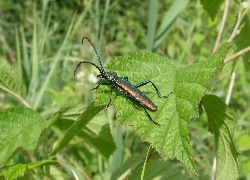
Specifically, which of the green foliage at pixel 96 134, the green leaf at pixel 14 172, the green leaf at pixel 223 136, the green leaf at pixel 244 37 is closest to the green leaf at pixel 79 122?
the green foliage at pixel 96 134

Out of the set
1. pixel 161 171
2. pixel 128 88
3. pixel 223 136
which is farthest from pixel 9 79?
pixel 223 136

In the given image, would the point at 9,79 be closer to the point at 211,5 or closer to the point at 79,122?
the point at 79,122

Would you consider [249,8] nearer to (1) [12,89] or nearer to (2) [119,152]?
(1) [12,89]

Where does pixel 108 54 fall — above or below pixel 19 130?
above

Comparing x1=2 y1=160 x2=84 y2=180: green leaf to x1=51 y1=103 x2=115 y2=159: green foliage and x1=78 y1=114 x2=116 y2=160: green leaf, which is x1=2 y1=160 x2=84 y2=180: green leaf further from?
x1=78 y1=114 x2=116 y2=160: green leaf

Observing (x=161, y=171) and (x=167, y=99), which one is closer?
(x=167, y=99)

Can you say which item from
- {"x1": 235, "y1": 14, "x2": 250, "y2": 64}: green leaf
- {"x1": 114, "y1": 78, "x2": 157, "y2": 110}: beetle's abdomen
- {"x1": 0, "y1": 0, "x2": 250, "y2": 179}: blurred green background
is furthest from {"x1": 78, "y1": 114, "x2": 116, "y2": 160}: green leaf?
{"x1": 235, "y1": 14, "x2": 250, "y2": 64}: green leaf

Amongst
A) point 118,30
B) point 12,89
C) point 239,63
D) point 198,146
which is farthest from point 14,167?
point 118,30
